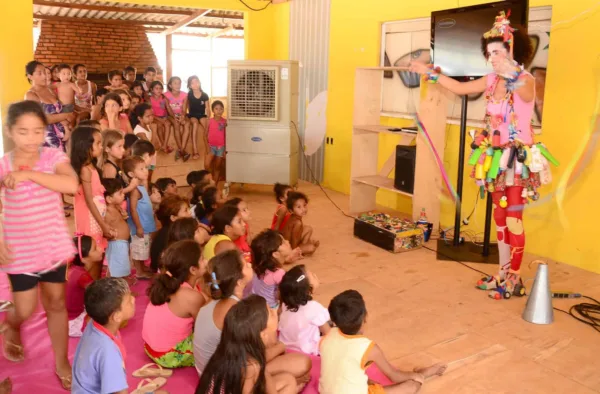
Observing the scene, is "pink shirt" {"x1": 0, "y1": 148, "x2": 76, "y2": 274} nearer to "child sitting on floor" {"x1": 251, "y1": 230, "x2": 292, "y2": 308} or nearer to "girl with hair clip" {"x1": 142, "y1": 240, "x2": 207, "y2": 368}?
"girl with hair clip" {"x1": 142, "y1": 240, "x2": 207, "y2": 368}

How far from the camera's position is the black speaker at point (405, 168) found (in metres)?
6.03

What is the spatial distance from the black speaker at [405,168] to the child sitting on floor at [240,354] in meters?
3.94

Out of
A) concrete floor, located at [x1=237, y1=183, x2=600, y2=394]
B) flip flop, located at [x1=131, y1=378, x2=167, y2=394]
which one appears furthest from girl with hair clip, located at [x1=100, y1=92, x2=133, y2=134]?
flip flop, located at [x1=131, y1=378, x2=167, y2=394]

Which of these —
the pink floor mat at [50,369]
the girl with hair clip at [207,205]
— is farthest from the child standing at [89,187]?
the girl with hair clip at [207,205]

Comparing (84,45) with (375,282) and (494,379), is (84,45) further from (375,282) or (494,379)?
(494,379)

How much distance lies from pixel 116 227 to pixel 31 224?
1.45 m

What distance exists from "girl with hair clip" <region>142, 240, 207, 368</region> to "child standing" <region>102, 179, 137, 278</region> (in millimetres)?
1086

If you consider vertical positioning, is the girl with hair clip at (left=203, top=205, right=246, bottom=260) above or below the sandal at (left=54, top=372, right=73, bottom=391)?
above

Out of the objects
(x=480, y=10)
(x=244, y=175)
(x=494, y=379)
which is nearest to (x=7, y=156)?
(x=494, y=379)

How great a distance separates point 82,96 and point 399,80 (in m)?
4.06

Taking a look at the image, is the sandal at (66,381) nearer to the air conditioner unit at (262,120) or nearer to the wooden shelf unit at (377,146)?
the wooden shelf unit at (377,146)

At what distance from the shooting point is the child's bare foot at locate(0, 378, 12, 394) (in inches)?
114

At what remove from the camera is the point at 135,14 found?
13180mm

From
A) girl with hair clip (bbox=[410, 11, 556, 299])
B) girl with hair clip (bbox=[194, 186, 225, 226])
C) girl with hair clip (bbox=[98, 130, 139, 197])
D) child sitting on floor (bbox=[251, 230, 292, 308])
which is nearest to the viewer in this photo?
child sitting on floor (bbox=[251, 230, 292, 308])
